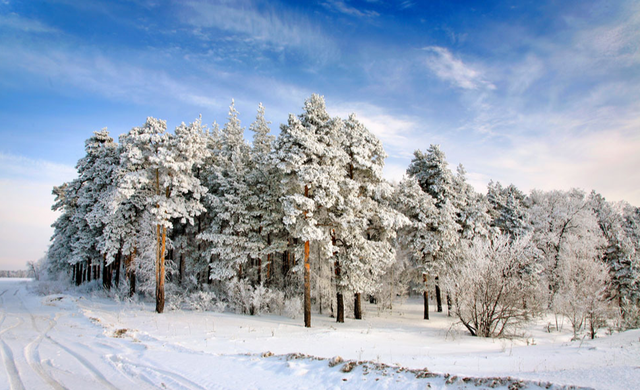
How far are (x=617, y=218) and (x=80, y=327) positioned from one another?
60.3 m

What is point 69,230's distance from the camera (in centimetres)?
3912

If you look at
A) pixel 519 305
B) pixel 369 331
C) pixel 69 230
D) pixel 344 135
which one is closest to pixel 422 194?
pixel 344 135

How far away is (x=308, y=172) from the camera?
19172 millimetres

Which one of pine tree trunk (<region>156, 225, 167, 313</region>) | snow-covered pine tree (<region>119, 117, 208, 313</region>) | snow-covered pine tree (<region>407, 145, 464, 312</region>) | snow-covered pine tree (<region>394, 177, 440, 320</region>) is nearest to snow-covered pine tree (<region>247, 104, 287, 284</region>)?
snow-covered pine tree (<region>119, 117, 208, 313</region>)

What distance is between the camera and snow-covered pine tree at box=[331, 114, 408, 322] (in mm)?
21156

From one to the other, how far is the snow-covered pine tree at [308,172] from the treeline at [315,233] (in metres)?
0.09

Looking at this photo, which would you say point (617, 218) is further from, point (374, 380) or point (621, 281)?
point (374, 380)

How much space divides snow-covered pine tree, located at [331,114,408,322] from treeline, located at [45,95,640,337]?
3.7 inches

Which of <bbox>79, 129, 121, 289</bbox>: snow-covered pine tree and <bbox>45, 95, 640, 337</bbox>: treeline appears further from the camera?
<bbox>79, 129, 121, 289</bbox>: snow-covered pine tree

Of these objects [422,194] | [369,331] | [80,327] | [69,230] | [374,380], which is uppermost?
[422,194]

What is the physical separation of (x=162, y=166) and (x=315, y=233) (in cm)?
1224

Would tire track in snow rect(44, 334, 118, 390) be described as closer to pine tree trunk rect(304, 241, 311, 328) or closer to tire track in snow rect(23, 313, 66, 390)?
tire track in snow rect(23, 313, 66, 390)

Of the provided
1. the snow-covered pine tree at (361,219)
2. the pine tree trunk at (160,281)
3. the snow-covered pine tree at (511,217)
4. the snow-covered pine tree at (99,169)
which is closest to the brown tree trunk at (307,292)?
the snow-covered pine tree at (361,219)

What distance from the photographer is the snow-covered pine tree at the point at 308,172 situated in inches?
752
